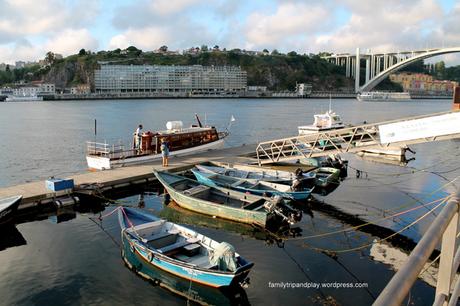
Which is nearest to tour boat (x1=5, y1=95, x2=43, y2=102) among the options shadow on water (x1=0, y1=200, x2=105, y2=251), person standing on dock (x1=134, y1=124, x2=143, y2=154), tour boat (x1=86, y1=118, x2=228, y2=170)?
tour boat (x1=86, y1=118, x2=228, y2=170)

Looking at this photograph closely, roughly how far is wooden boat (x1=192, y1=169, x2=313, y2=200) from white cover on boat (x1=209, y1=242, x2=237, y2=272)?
29.1ft

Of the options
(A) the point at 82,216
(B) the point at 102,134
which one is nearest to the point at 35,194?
(A) the point at 82,216

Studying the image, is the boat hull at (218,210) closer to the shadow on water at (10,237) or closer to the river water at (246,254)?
the river water at (246,254)

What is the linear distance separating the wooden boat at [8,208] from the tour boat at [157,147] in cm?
905

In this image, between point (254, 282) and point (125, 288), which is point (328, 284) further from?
point (125, 288)

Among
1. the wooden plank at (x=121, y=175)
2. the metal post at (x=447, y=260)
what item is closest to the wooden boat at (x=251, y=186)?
the wooden plank at (x=121, y=175)

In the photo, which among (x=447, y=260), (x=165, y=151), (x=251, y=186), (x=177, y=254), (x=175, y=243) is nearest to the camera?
(x=447, y=260)

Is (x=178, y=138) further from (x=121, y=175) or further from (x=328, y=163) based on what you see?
(x=328, y=163)

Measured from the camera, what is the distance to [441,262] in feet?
7.83

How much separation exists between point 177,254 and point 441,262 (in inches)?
490

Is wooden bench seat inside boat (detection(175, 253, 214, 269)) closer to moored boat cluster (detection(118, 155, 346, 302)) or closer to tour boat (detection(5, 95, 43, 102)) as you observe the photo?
moored boat cluster (detection(118, 155, 346, 302))

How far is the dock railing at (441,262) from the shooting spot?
1.74 meters

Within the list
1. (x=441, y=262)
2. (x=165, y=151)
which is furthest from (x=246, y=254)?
(x=441, y=262)

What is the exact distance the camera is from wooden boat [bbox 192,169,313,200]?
70.1ft
